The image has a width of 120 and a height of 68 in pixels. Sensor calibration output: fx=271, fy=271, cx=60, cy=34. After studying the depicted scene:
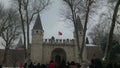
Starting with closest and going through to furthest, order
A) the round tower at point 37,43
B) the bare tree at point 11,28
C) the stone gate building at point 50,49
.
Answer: the bare tree at point 11,28, the round tower at point 37,43, the stone gate building at point 50,49

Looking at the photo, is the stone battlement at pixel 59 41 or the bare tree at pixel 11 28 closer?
the bare tree at pixel 11 28

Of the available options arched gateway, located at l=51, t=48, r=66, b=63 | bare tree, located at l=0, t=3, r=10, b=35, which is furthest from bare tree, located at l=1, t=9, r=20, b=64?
arched gateway, located at l=51, t=48, r=66, b=63

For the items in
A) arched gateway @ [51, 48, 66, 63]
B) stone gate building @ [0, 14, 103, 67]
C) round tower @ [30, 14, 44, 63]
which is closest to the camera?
round tower @ [30, 14, 44, 63]

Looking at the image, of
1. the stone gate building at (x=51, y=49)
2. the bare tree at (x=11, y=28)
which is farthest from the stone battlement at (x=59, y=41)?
the bare tree at (x=11, y=28)

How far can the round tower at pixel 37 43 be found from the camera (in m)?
56.7

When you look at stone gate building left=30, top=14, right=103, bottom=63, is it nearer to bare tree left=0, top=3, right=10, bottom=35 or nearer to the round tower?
the round tower

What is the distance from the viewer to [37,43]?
5812cm

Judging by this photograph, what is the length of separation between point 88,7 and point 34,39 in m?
32.6

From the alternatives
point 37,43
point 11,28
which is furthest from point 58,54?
point 11,28

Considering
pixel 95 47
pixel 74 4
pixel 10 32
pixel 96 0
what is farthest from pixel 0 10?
pixel 95 47

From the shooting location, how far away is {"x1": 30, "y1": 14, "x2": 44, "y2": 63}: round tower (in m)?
56.7

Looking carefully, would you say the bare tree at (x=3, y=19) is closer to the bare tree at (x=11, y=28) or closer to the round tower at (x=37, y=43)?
the bare tree at (x=11, y=28)

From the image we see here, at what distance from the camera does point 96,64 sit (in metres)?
13.3

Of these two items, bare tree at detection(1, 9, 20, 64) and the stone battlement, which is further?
the stone battlement
